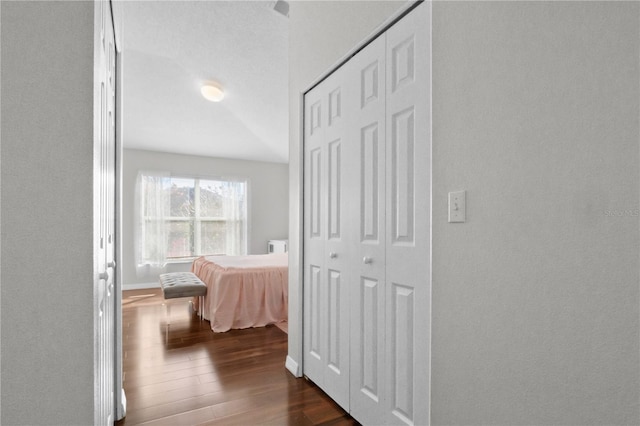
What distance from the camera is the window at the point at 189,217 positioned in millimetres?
5840

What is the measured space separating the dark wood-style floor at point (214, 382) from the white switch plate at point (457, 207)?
1.37 meters

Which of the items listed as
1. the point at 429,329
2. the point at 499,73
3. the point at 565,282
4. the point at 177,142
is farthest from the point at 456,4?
the point at 177,142

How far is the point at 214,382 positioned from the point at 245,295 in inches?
56.9

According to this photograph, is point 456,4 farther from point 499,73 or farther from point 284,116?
point 284,116

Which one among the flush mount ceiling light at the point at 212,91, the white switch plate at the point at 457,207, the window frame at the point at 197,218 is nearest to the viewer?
the white switch plate at the point at 457,207

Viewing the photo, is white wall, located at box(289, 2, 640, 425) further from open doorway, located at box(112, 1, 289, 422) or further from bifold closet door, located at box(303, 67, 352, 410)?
open doorway, located at box(112, 1, 289, 422)

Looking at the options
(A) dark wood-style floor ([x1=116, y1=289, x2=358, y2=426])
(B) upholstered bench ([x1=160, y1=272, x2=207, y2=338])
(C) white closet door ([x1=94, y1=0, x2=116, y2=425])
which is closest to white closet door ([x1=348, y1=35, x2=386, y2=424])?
(A) dark wood-style floor ([x1=116, y1=289, x2=358, y2=426])

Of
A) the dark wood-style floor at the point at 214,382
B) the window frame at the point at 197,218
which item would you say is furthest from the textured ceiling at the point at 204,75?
the dark wood-style floor at the point at 214,382

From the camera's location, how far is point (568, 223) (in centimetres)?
97

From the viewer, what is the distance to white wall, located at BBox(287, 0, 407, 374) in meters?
2.02

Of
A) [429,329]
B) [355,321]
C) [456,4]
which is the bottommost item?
[355,321]

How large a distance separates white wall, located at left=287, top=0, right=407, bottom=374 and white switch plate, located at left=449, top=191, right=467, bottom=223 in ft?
3.56

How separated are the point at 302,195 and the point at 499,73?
5.20 ft

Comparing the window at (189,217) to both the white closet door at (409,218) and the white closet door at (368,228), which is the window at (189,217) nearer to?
the white closet door at (368,228)
